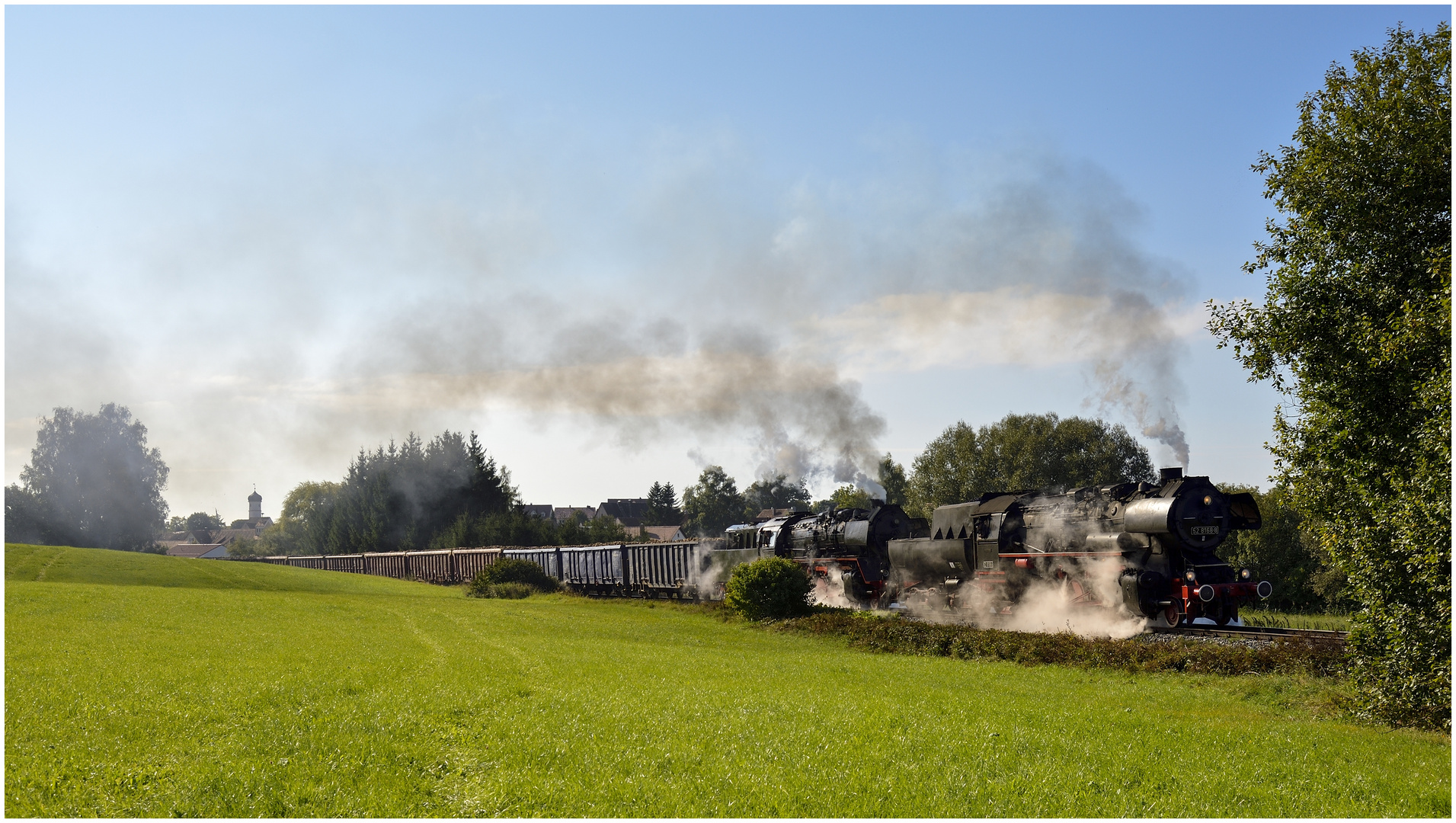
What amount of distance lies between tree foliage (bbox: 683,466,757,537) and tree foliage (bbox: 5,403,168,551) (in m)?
62.5

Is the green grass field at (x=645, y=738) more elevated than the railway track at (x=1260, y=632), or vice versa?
the green grass field at (x=645, y=738)

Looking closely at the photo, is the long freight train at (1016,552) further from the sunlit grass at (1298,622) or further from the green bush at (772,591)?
the green bush at (772,591)

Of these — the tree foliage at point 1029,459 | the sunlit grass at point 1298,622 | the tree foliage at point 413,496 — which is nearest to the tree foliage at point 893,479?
the tree foliage at point 1029,459

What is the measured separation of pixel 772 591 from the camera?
2981 centimetres

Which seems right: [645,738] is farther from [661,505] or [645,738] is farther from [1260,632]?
[661,505]

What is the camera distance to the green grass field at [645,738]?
8.95 m

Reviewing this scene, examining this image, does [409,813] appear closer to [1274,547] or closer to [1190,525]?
[1190,525]

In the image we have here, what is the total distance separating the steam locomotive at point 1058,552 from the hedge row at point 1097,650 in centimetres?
224

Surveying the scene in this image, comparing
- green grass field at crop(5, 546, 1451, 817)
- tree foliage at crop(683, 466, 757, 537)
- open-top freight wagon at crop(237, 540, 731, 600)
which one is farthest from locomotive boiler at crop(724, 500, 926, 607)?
tree foliage at crop(683, 466, 757, 537)

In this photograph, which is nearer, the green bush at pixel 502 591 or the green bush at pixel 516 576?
the green bush at pixel 502 591

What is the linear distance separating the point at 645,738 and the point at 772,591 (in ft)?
62.5

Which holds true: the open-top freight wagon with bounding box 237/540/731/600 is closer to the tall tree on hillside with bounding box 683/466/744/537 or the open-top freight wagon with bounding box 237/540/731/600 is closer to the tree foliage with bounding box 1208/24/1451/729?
the tree foliage with bounding box 1208/24/1451/729

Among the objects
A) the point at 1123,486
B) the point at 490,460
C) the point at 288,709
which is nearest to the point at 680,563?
the point at 1123,486

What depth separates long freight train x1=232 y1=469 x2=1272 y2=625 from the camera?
70.9 ft
